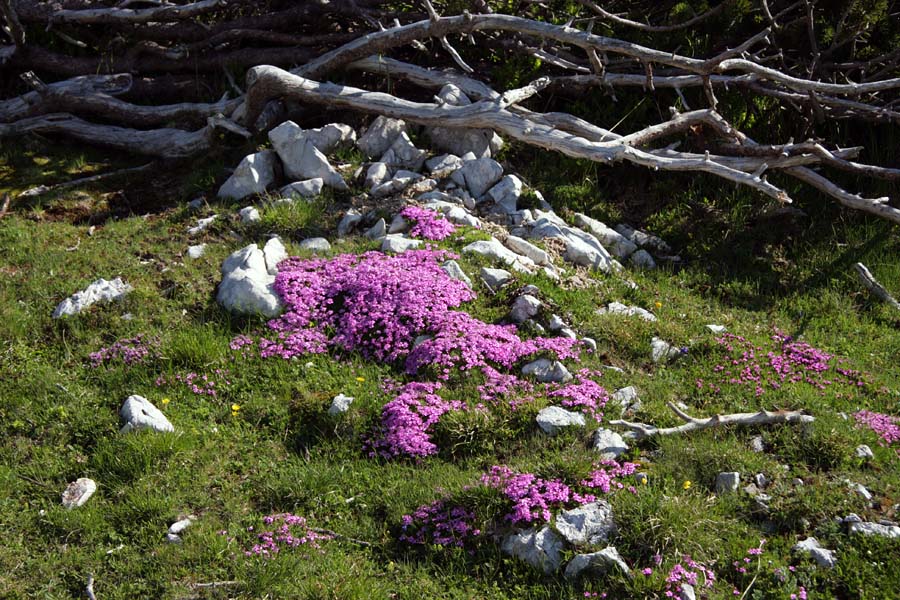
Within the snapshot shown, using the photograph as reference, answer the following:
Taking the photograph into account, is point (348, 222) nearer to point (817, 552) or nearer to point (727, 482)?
point (727, 482)

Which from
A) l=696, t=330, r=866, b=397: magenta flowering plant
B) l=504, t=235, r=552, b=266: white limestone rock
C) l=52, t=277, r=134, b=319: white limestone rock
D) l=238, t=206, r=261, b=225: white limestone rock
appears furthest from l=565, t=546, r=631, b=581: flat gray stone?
l=238, t=206, r=261, b=225: white limestone rock

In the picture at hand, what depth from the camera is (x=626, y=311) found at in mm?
7738

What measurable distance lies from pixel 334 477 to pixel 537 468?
1.44 m

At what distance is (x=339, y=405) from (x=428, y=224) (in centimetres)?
270

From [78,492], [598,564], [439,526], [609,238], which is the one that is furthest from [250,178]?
[598,564]

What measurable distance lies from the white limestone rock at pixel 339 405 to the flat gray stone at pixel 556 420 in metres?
1.45

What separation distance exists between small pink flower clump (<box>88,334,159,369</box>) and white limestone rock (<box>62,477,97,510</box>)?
128 centimetres

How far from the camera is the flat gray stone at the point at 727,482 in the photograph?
5738 millimetres

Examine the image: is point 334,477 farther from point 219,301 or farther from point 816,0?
point 816,0

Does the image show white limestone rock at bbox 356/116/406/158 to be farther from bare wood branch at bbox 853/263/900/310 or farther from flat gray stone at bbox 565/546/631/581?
flat gray stone at bbox 565/546/631/581

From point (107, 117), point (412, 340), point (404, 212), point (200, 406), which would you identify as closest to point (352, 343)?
point (412, 340)

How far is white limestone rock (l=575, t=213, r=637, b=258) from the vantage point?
29.4 ft

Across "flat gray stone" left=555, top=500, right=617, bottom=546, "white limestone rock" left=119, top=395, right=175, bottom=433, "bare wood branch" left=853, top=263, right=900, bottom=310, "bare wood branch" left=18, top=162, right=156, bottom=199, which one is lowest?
"bare wood branch" left=18, top=162, right=156, bottom=199

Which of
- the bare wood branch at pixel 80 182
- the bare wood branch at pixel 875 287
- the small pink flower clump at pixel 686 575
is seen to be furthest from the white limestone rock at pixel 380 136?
the small pink flower clump at pixel 686 575
